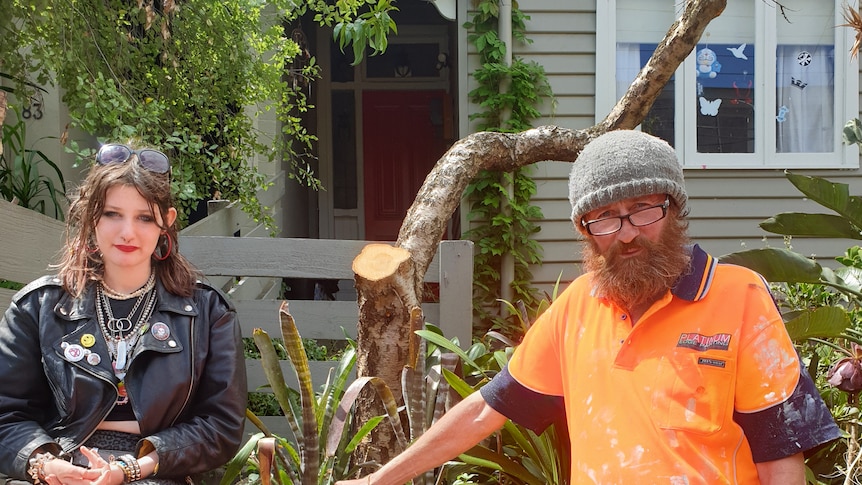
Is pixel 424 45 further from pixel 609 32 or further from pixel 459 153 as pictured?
pixel 459 153

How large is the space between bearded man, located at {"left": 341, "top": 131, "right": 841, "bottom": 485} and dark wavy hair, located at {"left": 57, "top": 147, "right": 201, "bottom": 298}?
4.02ft

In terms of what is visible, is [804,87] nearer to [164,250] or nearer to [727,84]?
[727,84]

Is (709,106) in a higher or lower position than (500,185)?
higher

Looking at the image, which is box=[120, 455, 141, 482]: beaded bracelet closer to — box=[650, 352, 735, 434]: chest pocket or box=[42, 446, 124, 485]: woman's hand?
box=[42, 446, 124, 485]: woman's hand

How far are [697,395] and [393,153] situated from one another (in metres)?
8.05

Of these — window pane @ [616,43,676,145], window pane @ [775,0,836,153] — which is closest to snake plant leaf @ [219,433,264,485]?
window pane @ [616,43,676,145]

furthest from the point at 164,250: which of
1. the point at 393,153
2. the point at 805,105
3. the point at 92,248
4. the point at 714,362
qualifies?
the point at 393,153

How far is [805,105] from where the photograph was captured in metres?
6.57

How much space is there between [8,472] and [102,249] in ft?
2.19

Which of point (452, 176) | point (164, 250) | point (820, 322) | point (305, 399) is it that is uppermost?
point (452, 176)

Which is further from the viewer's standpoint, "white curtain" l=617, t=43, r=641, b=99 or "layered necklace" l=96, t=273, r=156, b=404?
"white curtain" l=617, t=43, r=641, b=99

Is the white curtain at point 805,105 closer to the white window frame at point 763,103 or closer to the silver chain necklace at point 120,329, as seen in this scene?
the white window frame at point 763,103

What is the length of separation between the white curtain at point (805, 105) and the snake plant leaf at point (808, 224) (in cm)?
383

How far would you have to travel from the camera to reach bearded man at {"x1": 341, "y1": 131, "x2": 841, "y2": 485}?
1523 millimetres
